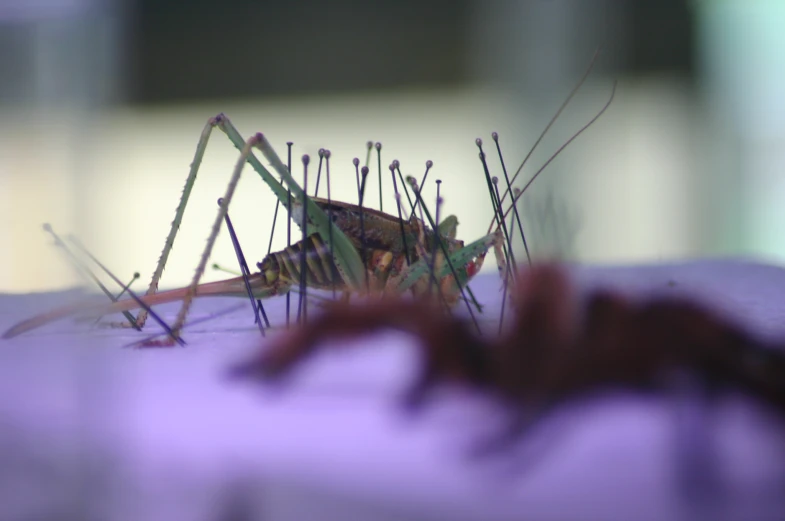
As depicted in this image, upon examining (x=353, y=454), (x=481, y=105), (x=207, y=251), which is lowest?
(x=353, y=454)

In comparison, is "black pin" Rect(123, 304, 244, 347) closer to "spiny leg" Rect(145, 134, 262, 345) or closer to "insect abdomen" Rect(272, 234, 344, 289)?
"spiny leg" Rect(145, 134, 262, 345)

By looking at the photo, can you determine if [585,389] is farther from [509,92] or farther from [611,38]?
[611,38]

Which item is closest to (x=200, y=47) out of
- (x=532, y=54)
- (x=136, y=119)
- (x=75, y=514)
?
(x=136, y=119)

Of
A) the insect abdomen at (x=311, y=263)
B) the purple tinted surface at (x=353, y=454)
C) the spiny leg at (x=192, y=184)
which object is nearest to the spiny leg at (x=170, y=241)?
the spiny leg at (x=192, y=184)

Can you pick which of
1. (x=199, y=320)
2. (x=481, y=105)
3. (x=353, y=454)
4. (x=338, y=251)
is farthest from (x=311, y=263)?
(x=481, y=105)

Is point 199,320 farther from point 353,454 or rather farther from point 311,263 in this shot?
point 353,454
